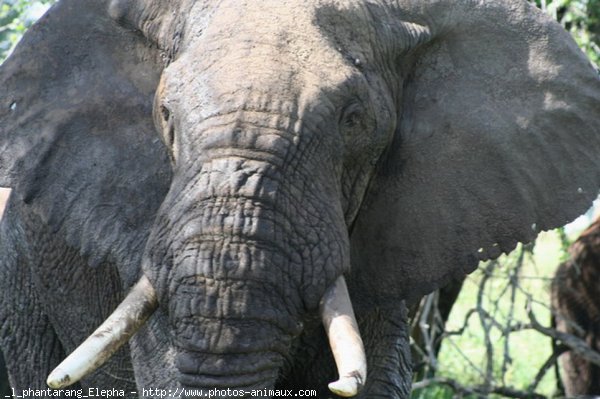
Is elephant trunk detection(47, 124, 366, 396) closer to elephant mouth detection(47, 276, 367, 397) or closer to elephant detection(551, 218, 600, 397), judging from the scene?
elephant mouth detection(47, 276, 367, 397)

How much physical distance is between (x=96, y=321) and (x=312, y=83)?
3.98ft

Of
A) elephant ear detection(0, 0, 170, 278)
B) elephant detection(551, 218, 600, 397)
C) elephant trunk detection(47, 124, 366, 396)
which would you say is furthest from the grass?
elephant trunk detection(47, 124, 366, 396)

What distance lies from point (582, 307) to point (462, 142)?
133 inches

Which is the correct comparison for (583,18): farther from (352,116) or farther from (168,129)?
(168,129)

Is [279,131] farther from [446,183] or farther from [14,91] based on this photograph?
[14,91]

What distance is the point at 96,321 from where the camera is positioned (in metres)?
3.97

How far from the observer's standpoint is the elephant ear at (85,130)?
11.6ft

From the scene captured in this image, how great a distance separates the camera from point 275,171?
9.78 feet

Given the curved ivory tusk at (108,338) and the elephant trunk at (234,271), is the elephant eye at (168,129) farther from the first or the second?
the curved ivory tusk at (108,338)

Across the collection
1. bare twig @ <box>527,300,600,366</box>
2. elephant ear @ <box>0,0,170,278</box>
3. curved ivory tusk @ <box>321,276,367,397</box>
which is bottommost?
bare twig @ <box>527,300,600,366</box>

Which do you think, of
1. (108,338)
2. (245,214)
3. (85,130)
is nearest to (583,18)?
(85,130)

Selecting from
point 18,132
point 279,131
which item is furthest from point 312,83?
point 18,132

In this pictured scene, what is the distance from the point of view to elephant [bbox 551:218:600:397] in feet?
21.9

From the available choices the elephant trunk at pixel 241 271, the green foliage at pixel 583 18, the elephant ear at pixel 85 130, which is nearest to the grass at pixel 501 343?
the green foliage at pixel 583 18
